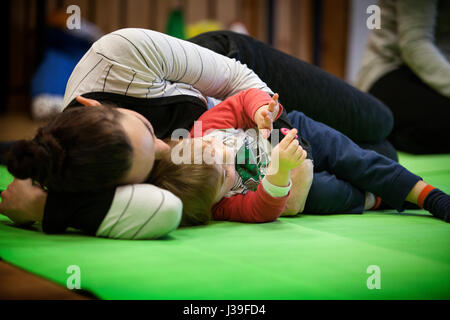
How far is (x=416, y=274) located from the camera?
0.73m

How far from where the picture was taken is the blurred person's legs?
2154mm

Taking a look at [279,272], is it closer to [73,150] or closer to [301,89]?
[73,150]

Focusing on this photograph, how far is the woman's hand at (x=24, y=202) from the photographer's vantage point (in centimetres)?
89

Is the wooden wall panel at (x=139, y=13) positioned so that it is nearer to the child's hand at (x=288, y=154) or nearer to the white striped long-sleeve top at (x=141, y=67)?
the white striped long-sleeve top at (x=141, y=67)

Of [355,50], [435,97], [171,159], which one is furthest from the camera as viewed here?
[355,50]

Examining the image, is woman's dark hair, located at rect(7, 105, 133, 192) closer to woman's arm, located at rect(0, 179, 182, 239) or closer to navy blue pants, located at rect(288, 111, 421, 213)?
woman's arm, located at rect(0, 179, 182, 239)

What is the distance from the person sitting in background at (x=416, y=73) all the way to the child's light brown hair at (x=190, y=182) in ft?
4.82

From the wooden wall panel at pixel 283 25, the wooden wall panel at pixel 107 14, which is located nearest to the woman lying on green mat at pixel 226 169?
the wooden wall panel at pixel 107 14

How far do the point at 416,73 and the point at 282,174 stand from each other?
157cm

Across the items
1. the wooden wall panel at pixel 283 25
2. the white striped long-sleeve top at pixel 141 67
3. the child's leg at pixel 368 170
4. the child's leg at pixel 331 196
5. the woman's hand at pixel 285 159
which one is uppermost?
the wooden wall panel at pixel 283 25

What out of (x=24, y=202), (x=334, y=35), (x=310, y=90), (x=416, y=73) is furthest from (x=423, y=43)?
(x=334, y=35)

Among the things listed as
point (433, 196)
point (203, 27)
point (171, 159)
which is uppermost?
point (203, 27)
